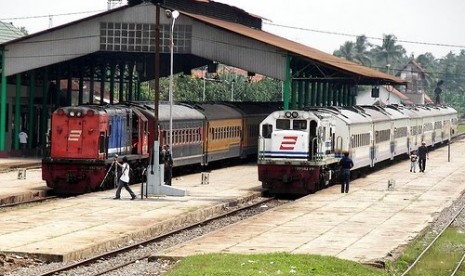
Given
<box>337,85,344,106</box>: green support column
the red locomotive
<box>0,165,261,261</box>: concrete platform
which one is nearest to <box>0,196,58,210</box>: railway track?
<box>0,165,261,261</box>: concrete platform

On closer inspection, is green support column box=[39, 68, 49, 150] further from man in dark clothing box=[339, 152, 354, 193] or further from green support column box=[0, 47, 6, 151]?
man in dark clothing box=[339, 152, 354, 193]

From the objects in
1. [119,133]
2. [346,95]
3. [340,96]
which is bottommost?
[119,133]

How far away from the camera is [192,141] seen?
5094 cm

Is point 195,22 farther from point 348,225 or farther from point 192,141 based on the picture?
point 348,225

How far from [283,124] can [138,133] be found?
648 centimetres

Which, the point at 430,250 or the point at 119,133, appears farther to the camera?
the point at 119,133

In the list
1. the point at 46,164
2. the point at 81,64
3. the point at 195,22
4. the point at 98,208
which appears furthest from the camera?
the point at 81,64

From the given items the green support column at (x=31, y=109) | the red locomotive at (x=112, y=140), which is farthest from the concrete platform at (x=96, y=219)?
the green support column at (x=31, y=109)

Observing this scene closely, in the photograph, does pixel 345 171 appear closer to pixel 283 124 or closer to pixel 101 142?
pixel 283 124

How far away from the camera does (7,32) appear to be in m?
75.0

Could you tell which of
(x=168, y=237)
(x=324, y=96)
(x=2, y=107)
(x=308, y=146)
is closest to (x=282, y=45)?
(x=2, y=107)

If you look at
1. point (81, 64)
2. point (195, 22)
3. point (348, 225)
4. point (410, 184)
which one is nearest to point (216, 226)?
point (348, 225)

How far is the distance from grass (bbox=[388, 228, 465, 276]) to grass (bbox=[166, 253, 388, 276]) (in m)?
1.29

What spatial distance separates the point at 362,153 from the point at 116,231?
2351cm
